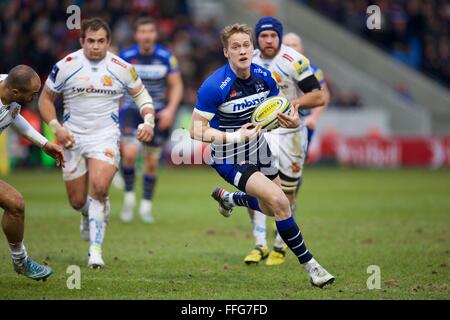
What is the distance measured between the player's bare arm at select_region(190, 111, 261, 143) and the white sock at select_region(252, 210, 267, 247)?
2.19 metres

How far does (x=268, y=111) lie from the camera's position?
8445mm

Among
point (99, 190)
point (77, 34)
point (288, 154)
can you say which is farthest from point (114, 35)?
point (99, 190)

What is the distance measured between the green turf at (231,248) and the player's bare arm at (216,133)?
152 centimetres

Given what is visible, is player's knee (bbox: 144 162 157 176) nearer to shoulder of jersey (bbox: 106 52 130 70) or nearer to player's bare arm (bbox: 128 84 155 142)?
player's bare arm (bbox: 128 84 155 142)

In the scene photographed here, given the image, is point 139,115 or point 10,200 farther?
point 139,115

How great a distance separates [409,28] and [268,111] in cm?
2483

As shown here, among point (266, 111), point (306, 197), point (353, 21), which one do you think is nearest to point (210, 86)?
point (266, 111)

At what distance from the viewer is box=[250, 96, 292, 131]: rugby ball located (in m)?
8.45

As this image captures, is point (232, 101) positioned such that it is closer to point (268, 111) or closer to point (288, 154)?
point (268, 111)

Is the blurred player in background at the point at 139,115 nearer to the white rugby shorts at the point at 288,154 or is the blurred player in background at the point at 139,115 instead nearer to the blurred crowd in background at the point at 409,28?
the white rugby shorts at the point at 288,154

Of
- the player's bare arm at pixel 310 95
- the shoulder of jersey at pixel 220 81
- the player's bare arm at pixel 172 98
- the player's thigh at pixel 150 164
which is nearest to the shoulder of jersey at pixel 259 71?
the shoulder of jersey at pixel 220 81

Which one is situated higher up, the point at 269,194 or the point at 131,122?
the point at 131,122

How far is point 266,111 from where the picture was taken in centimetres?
845

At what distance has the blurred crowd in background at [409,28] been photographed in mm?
31500
